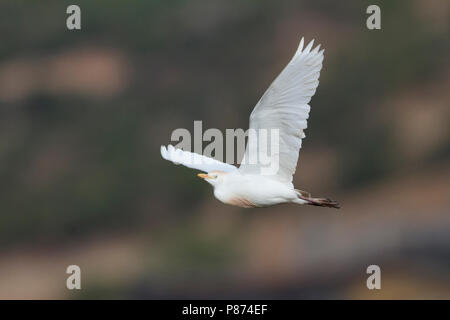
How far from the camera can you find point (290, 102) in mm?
7094

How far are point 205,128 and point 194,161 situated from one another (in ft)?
34.9

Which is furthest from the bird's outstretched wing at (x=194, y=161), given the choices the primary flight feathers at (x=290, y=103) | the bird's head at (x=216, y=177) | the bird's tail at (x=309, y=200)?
the bird's tail at (x=309, y=200)

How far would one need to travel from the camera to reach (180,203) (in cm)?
1900

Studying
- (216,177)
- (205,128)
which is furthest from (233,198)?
(205,128)

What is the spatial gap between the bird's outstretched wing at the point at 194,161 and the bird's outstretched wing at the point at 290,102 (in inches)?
28.3

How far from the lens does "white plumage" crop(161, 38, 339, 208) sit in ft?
23.0

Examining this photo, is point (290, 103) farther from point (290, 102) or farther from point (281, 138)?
point (281, 138)

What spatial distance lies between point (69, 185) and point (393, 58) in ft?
22.2

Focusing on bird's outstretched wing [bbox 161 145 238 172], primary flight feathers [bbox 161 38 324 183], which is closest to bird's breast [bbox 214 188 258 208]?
primary flight feathers [bbox 161 38 324 183]

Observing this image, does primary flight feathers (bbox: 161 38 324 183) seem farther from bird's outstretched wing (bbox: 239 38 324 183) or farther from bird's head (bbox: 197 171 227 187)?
bird's head (bbox: 197 171 227 187)

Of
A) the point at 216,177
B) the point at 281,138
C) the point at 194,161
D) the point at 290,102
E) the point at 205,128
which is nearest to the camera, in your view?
the point at 290,102

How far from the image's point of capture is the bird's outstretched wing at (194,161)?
807 cm

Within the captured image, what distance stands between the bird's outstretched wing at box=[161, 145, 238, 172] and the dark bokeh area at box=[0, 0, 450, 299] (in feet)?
22.9

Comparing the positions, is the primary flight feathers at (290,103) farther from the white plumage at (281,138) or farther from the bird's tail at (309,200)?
the bird's tail at (309,200)
